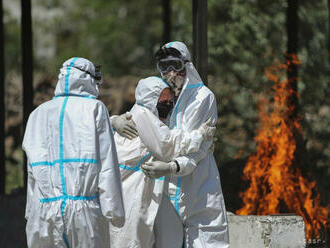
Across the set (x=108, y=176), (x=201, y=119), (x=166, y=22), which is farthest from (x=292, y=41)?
(x=108, y=176)

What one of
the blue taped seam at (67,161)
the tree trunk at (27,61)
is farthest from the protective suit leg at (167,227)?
the tree trunk at (27,61)

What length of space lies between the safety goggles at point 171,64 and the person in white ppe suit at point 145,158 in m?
0.21

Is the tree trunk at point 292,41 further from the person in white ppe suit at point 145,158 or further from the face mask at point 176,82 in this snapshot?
the person in white ppe suit at point 145,158

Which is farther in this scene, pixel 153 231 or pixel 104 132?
pixel 153 231

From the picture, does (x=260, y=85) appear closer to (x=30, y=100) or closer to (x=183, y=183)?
(x=30, y=100)

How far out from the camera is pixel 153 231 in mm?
6512

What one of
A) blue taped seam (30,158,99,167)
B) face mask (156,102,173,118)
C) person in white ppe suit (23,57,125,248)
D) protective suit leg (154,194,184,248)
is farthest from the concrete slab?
blue taped seam (30,158,99,167)

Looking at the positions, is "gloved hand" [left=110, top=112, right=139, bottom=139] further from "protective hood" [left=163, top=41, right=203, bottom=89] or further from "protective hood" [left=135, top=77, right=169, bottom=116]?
"protective hood" [left=163, top=41, right=203, bottom=89]

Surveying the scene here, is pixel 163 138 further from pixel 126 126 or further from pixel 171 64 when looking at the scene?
pixel 171 64

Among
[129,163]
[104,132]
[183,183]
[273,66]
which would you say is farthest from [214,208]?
[273,66]

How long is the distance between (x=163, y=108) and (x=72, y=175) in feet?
4.19

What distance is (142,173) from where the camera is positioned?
21.3ft

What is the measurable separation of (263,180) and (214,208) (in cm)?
285

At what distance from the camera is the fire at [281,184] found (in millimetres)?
8633
